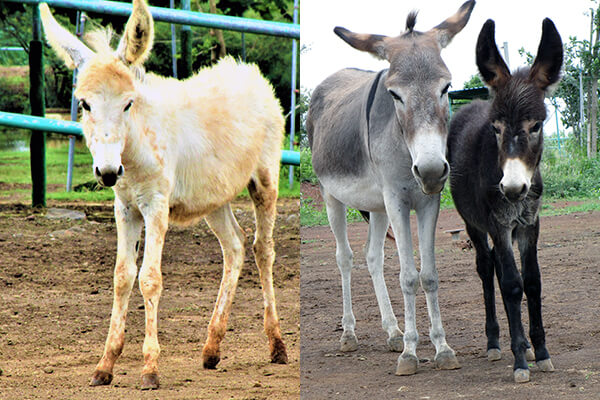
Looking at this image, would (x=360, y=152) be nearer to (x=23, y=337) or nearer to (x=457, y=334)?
(x=457, y=334)

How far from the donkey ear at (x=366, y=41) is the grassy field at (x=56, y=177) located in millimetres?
2408

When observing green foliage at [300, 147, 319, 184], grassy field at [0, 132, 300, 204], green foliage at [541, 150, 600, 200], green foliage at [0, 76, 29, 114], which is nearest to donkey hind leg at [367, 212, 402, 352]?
grassy field at [0, 132, 300, 204]

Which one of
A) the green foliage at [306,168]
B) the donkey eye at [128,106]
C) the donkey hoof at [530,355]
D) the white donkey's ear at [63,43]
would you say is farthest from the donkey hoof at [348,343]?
the white donkey's ear at [63,43]

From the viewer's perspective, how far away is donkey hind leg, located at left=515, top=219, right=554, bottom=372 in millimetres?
3475

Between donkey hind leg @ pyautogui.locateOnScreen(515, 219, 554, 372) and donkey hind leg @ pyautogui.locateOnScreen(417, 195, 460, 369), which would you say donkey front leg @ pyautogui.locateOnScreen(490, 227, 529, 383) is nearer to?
donkey hind leg @ pyautogui.locateOnScreen(515, 219, 554, 372)

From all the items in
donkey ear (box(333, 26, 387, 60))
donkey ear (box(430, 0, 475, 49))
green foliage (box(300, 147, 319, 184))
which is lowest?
green foliage (box(300, 147, 319, 184))

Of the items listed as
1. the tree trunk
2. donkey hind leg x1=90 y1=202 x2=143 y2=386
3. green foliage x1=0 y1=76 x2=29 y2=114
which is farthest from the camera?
green foliage x1=0 y1=76 x2=29 y2=114

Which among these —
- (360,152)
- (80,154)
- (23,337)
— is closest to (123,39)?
(360,152)

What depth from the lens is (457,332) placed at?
454 cm

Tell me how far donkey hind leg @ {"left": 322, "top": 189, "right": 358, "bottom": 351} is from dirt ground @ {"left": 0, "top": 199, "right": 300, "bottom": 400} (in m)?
0.29

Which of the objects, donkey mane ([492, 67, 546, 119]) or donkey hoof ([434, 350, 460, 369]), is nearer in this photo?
donkey mane ([492, 67, 546, 119])

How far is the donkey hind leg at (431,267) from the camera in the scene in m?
3.50

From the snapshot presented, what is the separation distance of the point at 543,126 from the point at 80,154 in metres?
3.77

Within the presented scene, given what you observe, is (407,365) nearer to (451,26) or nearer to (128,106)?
(451,26)
